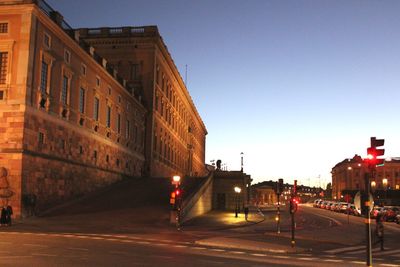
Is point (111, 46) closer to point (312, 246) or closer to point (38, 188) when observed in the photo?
point (38, 188)

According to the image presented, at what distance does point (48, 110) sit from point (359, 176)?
14653cm

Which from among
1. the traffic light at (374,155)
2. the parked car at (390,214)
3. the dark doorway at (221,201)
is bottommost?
the parked car at (390,214)

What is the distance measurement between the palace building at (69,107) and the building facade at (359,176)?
88781 mm

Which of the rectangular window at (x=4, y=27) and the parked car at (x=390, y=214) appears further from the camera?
the parked car at (x=390, y=214)

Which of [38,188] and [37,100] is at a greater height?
[37,100]

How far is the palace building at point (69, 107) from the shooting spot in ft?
117

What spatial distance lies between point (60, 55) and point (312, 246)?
27.1m

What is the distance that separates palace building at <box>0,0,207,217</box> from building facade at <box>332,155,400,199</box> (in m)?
88.8

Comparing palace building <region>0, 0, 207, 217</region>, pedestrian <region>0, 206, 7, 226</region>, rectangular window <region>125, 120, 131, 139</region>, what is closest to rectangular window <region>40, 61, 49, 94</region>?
palace building <region>0, 0, 207, 217</region>

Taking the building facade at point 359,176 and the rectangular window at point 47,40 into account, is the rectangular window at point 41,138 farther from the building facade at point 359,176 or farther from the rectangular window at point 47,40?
the building facade at point 359,176

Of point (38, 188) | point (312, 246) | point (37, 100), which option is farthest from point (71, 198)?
point (312, 246)

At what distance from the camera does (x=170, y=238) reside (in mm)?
26531

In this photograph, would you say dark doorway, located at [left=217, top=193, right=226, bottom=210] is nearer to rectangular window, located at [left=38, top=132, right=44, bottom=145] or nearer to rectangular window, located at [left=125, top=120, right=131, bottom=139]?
rectangular window, located at [left=125, top=120, right=131, bottom=139]

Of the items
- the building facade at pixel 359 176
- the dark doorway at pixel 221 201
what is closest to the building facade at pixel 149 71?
the dark doorway at pixel 221 201
